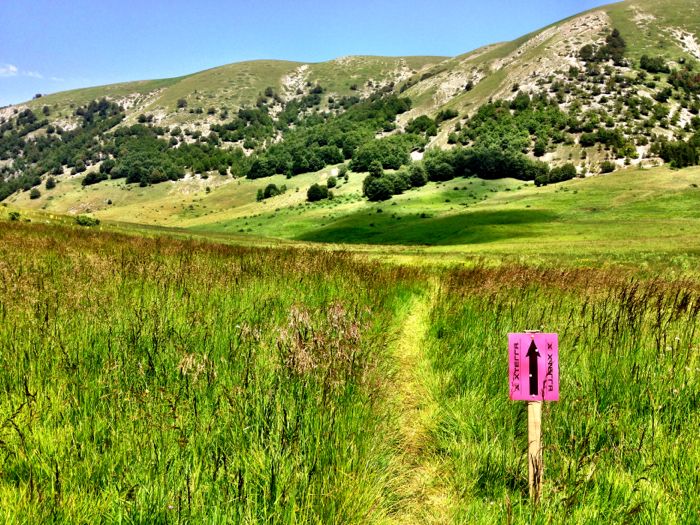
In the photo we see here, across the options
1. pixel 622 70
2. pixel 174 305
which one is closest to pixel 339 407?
pixel 174 305

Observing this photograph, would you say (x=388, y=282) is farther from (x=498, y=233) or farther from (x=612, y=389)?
(x=498, y=233)

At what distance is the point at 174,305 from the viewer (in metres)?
6.35

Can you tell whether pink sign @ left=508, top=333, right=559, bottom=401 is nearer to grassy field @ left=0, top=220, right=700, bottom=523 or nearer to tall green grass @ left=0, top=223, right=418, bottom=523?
grassy field @ left=0, top=220, right=700, bottom=523

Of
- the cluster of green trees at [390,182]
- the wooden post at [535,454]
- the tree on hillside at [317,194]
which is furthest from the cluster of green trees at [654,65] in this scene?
the wooden post at [535,454]

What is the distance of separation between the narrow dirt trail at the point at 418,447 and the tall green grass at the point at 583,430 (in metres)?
0.15

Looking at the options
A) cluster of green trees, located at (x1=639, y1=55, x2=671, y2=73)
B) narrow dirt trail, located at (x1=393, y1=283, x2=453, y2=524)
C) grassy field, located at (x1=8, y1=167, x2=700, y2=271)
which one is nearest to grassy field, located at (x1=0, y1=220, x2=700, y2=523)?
narrow dirt trail, located at (x1=393, y1=283, x2=453, y2=524)

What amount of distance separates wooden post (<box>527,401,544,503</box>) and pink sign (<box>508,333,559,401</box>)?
0.10 metres

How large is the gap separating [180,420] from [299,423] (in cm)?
86

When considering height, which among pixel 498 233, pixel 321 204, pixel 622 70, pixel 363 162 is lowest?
pixel 498 233

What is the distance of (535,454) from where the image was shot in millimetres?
2828

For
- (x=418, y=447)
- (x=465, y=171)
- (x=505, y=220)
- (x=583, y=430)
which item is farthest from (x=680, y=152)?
(x=418, y=447)

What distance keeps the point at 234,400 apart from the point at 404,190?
149652mm

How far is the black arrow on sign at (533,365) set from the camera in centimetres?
297

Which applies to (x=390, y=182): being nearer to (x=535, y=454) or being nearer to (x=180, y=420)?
(x=535, y=454)
